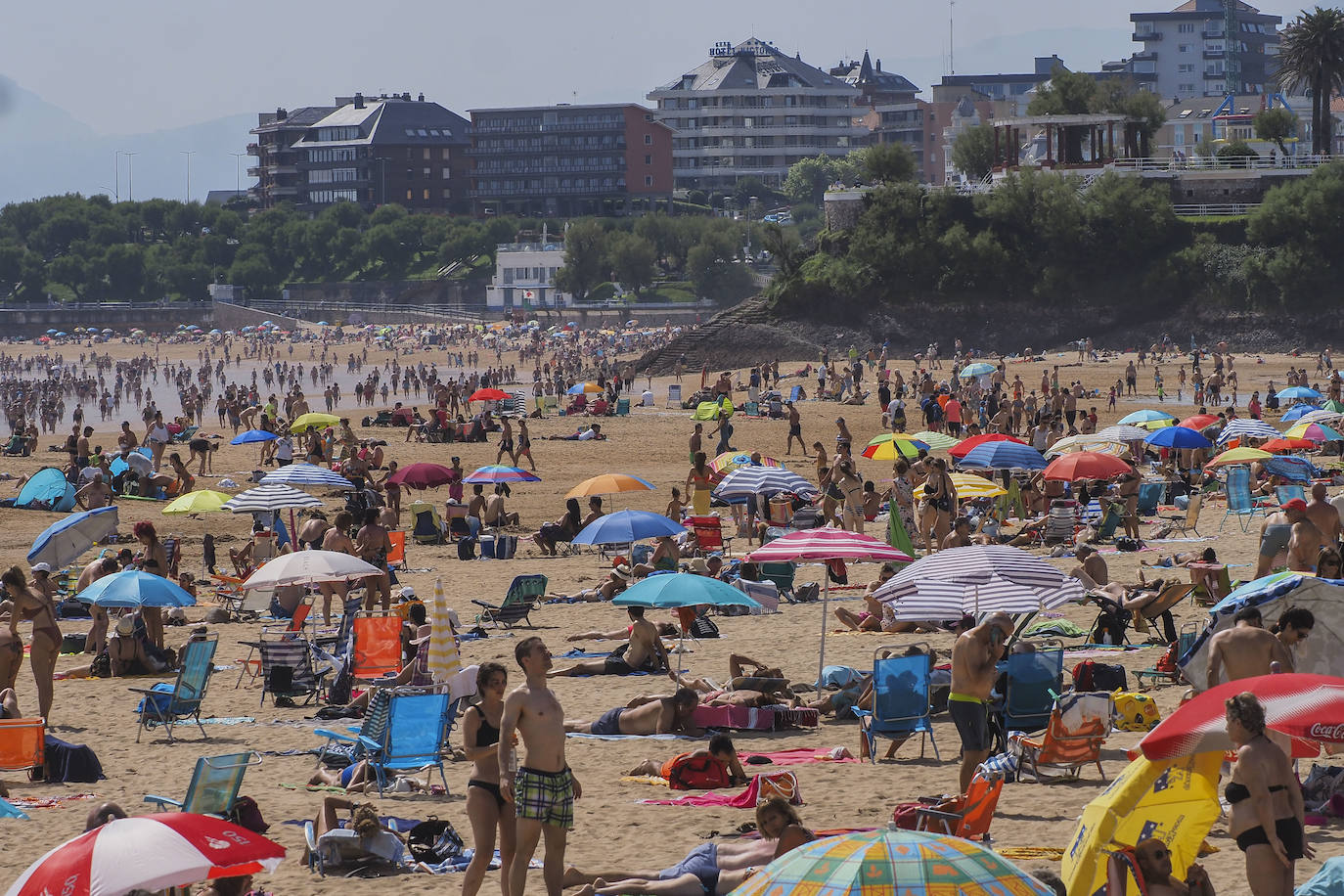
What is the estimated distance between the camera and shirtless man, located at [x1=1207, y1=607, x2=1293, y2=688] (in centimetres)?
719

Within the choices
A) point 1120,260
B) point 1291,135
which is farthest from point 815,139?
point 1120,260

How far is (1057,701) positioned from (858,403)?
31148 mm

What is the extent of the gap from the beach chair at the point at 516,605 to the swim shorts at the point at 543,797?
7.45 m

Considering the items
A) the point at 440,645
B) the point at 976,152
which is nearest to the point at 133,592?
the point at 440,645

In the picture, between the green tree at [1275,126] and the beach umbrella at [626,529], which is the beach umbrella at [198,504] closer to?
the beach umbrella at [626,529]

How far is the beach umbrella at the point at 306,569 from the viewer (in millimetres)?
12094

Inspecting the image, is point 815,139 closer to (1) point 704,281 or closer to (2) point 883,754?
(1) point 704,281

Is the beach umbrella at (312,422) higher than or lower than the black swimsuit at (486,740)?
higher

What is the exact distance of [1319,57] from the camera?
63.6m

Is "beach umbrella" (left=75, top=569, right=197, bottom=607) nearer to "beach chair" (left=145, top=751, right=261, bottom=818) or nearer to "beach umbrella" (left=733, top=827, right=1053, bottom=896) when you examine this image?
"beach chair" (left=145, top=751, right=261, bottom=818)

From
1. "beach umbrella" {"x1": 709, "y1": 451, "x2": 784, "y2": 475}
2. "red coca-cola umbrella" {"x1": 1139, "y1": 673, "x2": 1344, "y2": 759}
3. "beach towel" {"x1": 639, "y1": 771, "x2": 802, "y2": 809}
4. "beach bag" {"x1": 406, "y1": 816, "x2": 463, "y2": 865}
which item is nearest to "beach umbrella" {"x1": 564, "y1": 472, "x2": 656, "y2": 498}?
"beach umbrella" {"x1": 709, "y1": 451, "x2": 784, "y2": 475}

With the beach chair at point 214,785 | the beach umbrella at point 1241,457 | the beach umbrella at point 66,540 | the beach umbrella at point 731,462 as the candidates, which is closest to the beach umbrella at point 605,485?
the beach umbrella at point 731,462

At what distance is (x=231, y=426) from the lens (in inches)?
1551

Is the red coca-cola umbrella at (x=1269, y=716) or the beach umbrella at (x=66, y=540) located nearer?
the red coca-cola umbrella at (x=1269, y=716)
